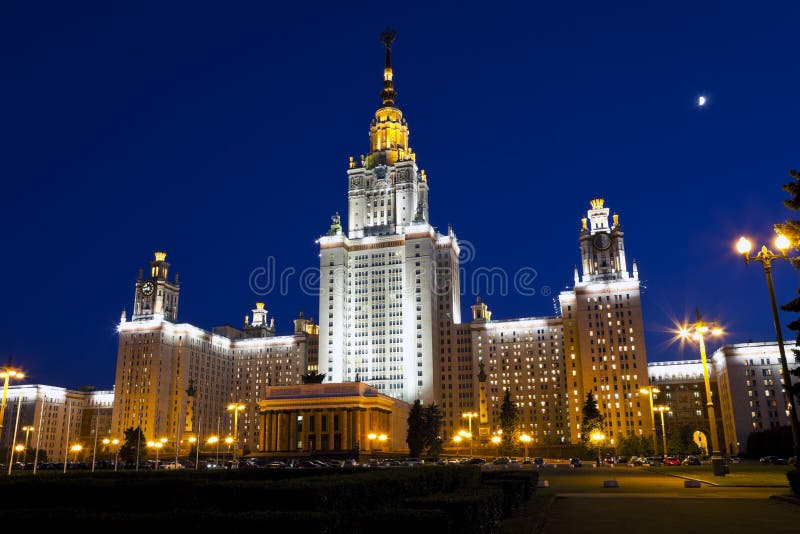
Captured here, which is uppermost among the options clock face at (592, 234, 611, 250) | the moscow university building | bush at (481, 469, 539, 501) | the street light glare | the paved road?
clock face at (592, 234, 611, 250)

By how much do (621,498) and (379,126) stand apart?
6751 inches

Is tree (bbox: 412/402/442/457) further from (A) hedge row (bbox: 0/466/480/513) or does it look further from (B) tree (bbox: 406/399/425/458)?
(A) hedge row (bbox: 0/466/480/513)

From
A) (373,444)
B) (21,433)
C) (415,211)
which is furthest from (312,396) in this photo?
(21,433)

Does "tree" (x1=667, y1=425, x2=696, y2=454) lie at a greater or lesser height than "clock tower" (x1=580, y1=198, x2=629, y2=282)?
lesser

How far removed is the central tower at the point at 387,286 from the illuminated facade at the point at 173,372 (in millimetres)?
28713

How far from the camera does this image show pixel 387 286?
563ft

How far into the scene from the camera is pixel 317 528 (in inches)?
518

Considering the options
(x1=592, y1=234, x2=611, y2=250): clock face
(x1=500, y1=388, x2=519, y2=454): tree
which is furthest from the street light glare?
(x1=592, y1=234, x2=611, y2=250): clock face

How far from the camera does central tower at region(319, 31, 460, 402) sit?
166 m

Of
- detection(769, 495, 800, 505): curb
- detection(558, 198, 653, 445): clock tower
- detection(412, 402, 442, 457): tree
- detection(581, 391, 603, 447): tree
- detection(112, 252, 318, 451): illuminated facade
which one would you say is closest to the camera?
detection(769, 495, 800, 505): curb

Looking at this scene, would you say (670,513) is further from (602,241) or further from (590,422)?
(602,241)

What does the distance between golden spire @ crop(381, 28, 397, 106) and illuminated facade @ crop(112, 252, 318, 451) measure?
73.8 m

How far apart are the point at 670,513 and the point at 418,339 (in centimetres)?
14002

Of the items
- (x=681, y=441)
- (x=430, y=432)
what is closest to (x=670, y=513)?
(x=430, y=432)
